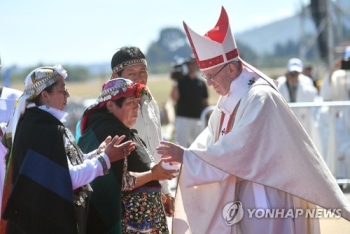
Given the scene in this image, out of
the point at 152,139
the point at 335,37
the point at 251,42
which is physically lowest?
the point at 251,42

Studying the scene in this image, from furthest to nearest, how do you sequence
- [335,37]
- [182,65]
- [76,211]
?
[335,37]
[182,65]
[76,211]

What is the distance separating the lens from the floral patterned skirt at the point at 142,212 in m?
6.25

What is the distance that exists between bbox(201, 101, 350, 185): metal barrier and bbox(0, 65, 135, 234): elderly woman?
632cm

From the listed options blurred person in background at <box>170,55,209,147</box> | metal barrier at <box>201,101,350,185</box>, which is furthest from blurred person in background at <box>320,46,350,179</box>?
blurred person in background at <box>170,55,209,147</box>

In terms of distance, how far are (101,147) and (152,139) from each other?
3.98 feet

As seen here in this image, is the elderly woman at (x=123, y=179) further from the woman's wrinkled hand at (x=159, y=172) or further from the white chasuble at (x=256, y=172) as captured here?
the white chasuble at (x=256, y=172)

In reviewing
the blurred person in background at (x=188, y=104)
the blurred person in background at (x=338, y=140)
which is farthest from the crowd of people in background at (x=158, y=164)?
the blurred person in background at (x=188, y=104)

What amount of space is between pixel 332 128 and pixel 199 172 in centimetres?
626

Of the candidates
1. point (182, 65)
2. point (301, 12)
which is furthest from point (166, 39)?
point (182, 65)

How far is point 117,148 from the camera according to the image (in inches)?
232

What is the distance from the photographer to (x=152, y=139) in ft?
23.8

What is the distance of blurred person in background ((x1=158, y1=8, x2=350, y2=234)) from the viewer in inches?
240

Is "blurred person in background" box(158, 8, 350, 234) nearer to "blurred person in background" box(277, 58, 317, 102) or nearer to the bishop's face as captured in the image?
the bishop's face

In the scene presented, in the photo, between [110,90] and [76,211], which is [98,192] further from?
[110,90]
